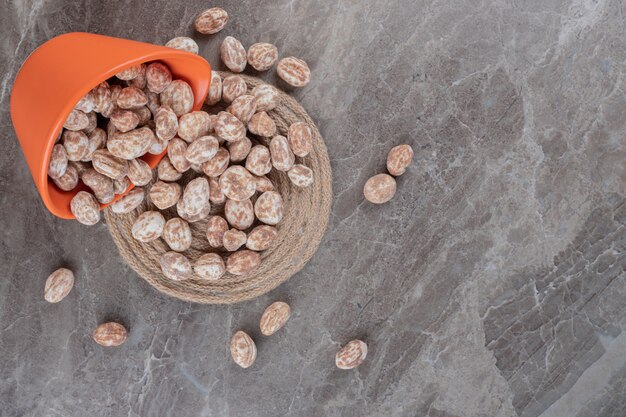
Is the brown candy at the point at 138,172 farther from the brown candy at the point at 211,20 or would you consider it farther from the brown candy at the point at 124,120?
the brown candy at the point at 211,20

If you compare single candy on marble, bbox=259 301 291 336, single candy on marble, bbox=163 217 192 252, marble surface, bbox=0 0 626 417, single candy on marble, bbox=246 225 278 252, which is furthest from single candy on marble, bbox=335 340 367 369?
single candy on marble, bbox=163 217 192 252

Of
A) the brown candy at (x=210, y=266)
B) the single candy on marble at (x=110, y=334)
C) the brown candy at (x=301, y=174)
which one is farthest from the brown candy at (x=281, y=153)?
the single candy on marble at (x=110, y=334)

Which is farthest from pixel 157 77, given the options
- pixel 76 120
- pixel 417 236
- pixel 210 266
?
pixel 417 236

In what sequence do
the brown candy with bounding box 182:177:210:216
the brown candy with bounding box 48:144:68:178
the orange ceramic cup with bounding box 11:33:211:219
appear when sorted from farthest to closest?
the brown candy with bounding box 182:177:210:216, the brown candy with bounding box 48:144:68:178, the orange ceramic cup with bounding box 11:33:211:219

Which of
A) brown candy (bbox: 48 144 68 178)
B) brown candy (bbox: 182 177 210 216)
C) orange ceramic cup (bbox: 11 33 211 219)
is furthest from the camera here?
brown candy (bbox: 182 177 210 216)

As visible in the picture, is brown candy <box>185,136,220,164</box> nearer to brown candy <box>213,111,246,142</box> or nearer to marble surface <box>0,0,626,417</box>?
brown candy <box>213,111,246,142</box>

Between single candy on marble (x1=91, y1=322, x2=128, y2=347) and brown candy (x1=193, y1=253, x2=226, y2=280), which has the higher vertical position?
brown candy (x1=193, y1=253, x2=226, y2=280)
